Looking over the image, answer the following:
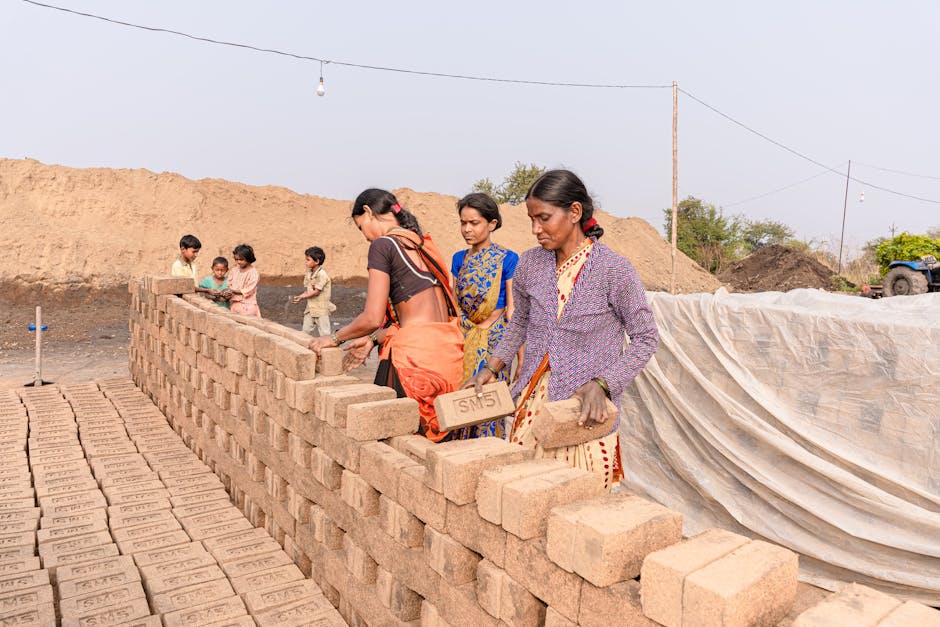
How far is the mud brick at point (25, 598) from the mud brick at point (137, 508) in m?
0.99

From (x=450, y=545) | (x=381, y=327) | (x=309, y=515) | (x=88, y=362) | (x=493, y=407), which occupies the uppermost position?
(x=381, y=327)

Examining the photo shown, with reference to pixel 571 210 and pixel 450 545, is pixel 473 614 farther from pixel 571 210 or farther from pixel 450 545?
pixel 571 210

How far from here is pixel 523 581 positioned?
5.82 ft

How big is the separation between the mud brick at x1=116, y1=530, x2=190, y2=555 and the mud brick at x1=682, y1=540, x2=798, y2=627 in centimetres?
319

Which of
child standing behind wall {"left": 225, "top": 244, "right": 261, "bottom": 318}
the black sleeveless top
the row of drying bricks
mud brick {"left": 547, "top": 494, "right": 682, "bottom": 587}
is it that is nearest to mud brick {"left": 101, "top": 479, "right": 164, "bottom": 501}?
the row of drying bricks

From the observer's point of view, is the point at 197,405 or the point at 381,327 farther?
the point at 197,405

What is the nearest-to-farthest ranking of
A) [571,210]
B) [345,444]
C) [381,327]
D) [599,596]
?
[599,596]
[571,210]
[345,444]
[381,327]

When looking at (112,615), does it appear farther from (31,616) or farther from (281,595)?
(281,595)

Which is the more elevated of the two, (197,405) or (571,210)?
(571,210)

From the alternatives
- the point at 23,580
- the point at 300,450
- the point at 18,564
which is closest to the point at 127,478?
the point at 18,564

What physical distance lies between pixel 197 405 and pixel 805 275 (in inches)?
991

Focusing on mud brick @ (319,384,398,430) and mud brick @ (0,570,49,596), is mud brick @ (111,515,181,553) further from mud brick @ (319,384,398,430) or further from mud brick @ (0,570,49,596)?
mud brick @ (319,384,398,430)

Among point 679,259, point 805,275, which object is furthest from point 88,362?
point 805,275

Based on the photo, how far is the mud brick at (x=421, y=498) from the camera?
214 cm
